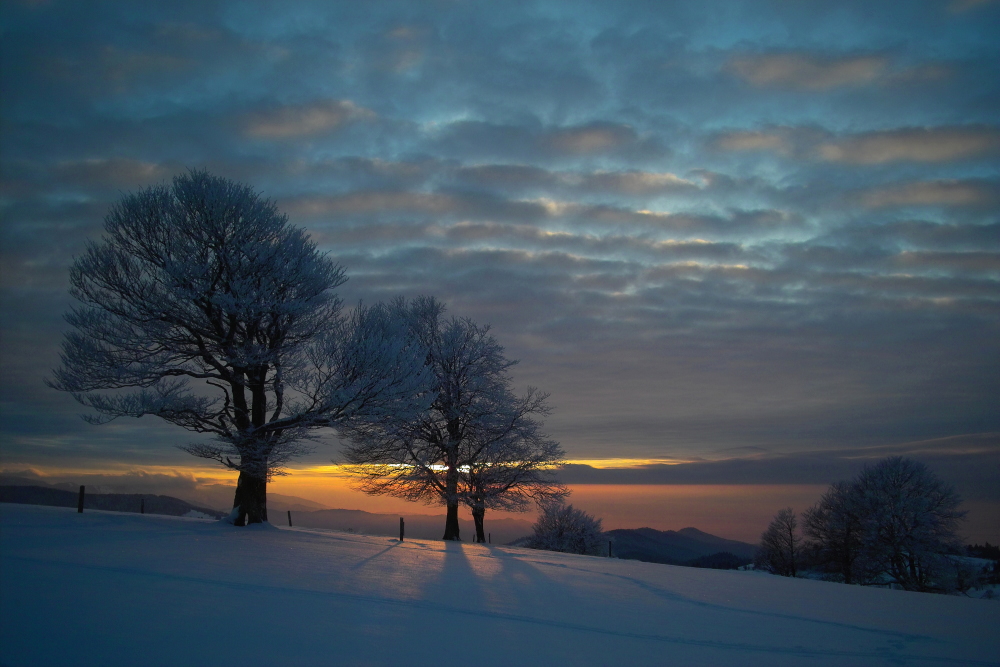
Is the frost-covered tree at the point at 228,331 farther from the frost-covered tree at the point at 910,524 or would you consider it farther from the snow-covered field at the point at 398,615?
the frost-covered tree at the point at 910,524

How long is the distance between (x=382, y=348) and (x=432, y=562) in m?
7.87

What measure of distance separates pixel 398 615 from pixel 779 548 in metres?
53.2

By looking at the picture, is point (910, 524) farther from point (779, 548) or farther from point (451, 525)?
point (451, 525)

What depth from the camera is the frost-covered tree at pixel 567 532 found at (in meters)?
49.0

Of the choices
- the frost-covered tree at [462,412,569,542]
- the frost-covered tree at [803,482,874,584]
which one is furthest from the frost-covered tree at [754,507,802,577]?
the frost-covered tree at [462,412,569,542]

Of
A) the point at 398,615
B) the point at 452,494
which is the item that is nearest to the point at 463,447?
the point at 452,494

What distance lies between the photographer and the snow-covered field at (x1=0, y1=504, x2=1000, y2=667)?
6148 mm

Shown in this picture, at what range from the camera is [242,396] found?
20.9 m

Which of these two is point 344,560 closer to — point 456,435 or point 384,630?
point 384,630

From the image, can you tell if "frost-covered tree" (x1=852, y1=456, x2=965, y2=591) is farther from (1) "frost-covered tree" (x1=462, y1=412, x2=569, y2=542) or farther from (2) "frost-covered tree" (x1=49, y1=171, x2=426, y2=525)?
(2) "frost-covered tree" (x1=49, y1=171, x2=426, y2=525)

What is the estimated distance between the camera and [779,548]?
51.5 metres

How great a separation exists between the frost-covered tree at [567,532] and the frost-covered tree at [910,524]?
20085mm

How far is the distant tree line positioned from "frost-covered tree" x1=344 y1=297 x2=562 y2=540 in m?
26.8

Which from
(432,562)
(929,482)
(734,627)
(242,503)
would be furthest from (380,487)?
(929,482)
